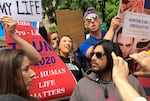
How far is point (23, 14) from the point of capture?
374 cm

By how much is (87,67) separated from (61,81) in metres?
0.69

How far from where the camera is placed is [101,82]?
3.63 m

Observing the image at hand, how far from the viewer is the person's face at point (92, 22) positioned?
4696mm

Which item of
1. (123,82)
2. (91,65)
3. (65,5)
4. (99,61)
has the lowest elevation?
(65,5)

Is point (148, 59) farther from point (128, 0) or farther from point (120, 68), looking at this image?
point (128, 0)

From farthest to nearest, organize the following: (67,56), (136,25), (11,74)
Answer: (67,56) < (136,25) < (11,74)

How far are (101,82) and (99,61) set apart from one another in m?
0.19

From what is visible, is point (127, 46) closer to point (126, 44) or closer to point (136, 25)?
point (126, 44)

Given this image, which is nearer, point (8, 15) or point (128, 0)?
point (8, 15)

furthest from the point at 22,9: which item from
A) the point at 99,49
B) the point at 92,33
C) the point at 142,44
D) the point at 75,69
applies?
the point at 142,44

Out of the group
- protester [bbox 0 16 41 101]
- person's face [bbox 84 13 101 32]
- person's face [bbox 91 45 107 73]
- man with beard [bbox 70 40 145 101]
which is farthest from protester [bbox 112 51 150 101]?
person's face [bbox 84 13 101 32]

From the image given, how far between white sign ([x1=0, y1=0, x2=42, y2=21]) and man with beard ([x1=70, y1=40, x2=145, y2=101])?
0.66m

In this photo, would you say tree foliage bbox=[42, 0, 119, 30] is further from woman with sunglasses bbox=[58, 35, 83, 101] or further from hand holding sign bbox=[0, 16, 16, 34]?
hand holding sign bbox=[0, 16, 16, 34]

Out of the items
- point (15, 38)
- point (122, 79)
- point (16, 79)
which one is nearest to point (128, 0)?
point (15, 38)
